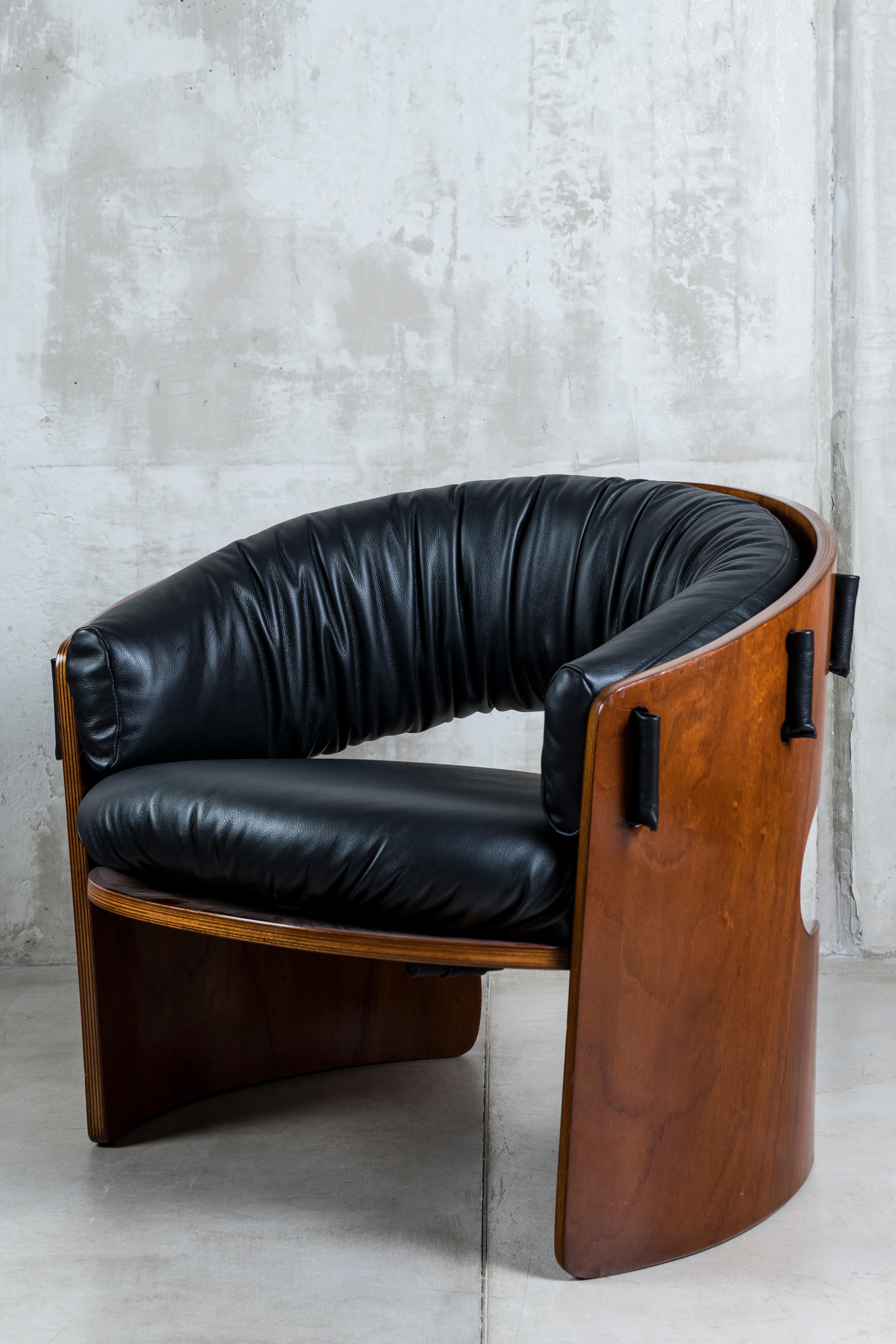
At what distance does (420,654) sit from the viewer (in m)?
→ 1.81

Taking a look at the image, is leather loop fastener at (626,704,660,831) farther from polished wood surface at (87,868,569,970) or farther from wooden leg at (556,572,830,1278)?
polished wood surface at (87,868,569,970)

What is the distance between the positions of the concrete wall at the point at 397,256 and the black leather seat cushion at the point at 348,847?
3.78ft

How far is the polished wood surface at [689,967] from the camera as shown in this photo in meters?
1.13

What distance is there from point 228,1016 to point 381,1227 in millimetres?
445

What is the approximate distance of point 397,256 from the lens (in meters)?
2.38

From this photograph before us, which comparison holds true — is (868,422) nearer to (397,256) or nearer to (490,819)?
(397,256)

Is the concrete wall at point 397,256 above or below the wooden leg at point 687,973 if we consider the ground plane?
above

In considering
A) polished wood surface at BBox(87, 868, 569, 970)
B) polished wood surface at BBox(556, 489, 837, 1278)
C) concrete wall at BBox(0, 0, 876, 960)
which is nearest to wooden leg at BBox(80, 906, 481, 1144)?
polished wood surface at BBox(87, 868, 569, 970)

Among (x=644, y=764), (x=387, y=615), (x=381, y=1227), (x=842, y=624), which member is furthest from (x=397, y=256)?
(x=381, y=1227)

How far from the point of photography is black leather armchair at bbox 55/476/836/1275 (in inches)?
45.1

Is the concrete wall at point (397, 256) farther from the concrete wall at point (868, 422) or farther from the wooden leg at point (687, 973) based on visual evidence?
the wooden leg at point (687, 973)

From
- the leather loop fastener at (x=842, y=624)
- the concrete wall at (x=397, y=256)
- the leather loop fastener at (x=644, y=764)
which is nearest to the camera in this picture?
the leather loop fastener at (x=644, y=764)

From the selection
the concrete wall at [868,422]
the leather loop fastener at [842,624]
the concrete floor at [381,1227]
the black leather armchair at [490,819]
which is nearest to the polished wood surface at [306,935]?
the black leather armchair at [490,819]

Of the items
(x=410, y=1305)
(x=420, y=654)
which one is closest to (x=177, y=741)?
(x=420, y=654)
